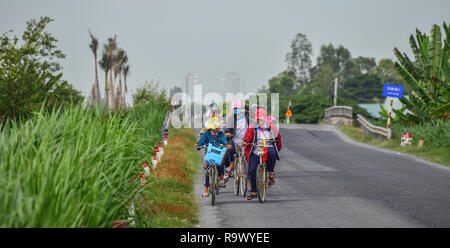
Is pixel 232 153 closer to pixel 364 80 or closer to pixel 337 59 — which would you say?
pixel 364 80

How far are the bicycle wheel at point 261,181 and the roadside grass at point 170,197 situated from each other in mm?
1383

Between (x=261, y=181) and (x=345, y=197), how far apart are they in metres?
2.27

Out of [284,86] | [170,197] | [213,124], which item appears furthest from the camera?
[284,86]

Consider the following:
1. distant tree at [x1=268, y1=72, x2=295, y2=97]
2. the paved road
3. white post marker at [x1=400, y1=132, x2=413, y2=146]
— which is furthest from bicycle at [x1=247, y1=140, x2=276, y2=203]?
distant tree at [x1=268, y1=72, x2=295, y2=97]

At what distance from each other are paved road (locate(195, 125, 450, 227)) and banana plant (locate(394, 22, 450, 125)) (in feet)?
23.1

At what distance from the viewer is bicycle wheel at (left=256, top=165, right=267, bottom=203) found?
1141 cm

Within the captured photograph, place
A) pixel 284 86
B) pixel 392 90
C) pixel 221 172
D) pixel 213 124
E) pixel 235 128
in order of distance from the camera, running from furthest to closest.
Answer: pixel 284 86 → pixel 392 90 → pixel 235 128 → pixel 221 172 → pixel 213 124

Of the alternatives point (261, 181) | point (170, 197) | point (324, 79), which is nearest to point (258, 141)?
point (261, 181)

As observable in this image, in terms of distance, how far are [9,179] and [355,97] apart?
94.2 meters

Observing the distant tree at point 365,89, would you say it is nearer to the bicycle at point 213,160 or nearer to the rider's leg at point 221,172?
the rider's leg at point 221,172

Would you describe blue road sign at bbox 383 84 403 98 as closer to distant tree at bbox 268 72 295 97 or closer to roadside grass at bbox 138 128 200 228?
roadside grass at bbox 138 128 200 228

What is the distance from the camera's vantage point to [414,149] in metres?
24.9
